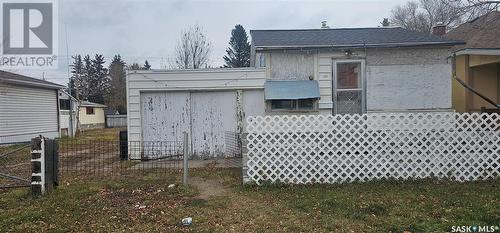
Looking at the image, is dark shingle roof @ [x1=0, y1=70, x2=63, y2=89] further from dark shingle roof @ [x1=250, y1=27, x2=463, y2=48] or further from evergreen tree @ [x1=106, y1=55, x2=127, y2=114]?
evergreen tree @ [x1=106, y1=55, x2=127, y2=114]

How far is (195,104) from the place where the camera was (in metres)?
10.3

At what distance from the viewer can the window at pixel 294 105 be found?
32.3 feet

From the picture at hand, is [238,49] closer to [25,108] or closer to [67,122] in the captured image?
[67,122]

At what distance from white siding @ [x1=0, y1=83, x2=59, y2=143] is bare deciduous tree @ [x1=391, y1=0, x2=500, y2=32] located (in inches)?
666

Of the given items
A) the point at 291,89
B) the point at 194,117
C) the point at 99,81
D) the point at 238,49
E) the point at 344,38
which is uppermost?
the point at 238,49

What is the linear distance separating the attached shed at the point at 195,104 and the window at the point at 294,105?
48 cm

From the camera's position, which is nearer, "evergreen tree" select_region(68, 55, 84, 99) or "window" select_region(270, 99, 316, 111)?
"window" select_region(270, 99, 316, 111)

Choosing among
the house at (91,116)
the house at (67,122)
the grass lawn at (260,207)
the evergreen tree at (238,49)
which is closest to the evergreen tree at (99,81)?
the house at (91,116)

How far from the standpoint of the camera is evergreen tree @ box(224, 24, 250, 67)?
46125mm

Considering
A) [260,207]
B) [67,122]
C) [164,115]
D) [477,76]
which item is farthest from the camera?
[67,122]

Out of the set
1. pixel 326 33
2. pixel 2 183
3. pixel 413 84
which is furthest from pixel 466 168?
pixel 2 183

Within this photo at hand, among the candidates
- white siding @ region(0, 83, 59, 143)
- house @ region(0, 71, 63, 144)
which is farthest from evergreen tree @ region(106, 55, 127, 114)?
white siding @ region(0, 83, 59, 143)

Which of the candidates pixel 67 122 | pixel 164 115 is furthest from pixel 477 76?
pixel 67 122

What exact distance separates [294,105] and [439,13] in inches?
468
